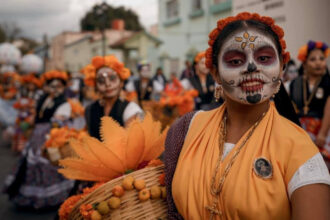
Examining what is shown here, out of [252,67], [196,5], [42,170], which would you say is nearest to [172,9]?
[196,5]

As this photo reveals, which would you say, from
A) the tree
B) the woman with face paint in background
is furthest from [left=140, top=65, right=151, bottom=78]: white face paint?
the tree

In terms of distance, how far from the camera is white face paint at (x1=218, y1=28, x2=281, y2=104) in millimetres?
1776

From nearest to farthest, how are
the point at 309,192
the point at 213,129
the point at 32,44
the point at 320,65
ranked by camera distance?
1. the point at 309,192
2. the point at 213,129
3. the point at 320,65
4. the point at 32,44

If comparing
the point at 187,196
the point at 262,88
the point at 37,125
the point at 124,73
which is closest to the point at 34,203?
the point at 37,125

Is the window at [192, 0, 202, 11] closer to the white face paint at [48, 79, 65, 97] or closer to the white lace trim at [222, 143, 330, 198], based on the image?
the white face paint at [48, 79, 65, 97]

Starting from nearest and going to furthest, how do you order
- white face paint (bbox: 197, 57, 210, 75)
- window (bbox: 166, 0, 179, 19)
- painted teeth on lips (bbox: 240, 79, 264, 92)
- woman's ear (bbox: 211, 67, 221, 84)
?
1. painted teeth on lips (bbox: 240, 79, 264, 92)
2. woman's ear (bbox: 211, 67, 221, 84)
3. white face paint (bbox: 197, 57, 210, 75)
4. window (bbox: 166, 0, 179, 19)

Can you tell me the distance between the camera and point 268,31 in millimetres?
1825

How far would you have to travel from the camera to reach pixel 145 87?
894cm

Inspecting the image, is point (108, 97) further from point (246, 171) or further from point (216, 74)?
point (246, 171)

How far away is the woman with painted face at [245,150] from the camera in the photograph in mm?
1521

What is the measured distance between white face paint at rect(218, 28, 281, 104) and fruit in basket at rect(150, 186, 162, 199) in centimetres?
65

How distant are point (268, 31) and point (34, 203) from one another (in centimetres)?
466

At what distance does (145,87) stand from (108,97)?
5239mm

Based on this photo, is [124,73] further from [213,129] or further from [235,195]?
[235,195]
